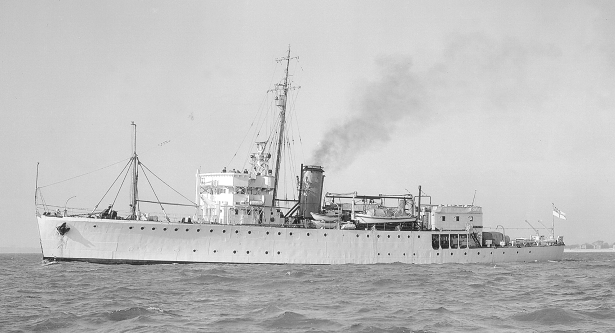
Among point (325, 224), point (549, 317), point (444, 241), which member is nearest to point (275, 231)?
point (325, 224)

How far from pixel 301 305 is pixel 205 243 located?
21001 mm

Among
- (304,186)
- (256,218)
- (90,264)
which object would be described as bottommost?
(90,264)

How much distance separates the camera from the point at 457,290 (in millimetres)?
20109

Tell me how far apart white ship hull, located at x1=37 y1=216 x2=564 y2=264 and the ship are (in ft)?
0.21

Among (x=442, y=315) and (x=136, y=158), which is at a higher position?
(x=136, y=158)

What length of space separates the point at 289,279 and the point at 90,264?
16.2 meters

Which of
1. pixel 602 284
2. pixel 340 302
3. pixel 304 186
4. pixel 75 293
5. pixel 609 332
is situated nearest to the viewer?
pixel 609 332

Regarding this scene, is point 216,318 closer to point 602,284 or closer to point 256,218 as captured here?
point 602,284

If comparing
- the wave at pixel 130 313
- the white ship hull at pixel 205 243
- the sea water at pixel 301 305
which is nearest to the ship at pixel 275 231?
the white ship hull at pixel 205 243

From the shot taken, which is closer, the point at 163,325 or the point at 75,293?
the point at 163,325

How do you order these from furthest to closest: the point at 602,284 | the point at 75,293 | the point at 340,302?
the point at 602,284, the point at 75,293, the point at 340,302

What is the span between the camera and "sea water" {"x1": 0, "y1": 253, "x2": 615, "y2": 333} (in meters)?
12.7

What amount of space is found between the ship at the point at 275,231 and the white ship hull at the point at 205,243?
6 centimetres

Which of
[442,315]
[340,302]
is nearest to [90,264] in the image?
[340,302]
